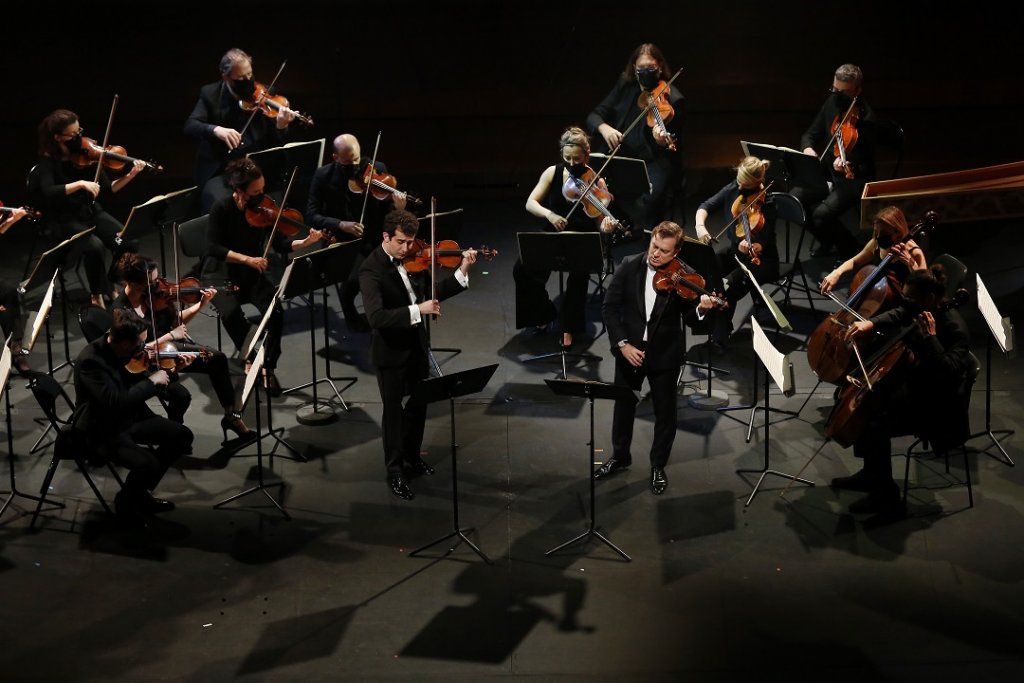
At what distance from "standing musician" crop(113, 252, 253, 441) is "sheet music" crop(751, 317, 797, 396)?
2.81 metres

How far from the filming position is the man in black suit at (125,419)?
20.0 feet

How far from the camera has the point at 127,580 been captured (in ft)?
18.9

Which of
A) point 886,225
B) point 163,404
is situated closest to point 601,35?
point 886,225

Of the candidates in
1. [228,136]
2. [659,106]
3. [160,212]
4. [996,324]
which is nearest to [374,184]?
[228,136]

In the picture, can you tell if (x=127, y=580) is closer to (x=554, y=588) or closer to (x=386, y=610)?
(x=386, y=610)

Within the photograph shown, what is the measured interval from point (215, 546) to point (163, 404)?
123 cm

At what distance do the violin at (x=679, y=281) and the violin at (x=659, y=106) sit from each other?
8.22 ft

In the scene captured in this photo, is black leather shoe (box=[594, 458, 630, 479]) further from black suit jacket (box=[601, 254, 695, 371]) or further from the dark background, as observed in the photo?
the dark background

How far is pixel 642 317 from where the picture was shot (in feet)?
21.3

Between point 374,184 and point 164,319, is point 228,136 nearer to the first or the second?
point 374,184

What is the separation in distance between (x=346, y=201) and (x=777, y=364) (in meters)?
3.49

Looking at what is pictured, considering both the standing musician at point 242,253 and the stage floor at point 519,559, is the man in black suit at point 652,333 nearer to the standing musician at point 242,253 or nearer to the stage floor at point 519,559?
the stage floor at point 519,559

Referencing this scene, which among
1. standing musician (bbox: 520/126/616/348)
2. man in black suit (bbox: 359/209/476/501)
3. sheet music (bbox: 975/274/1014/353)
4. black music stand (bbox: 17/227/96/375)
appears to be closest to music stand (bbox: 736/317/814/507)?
sheet music (bbox: 975/274/1014/353)

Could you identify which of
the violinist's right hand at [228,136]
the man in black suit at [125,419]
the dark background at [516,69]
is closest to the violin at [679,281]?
the man in black suit at [125,419]
